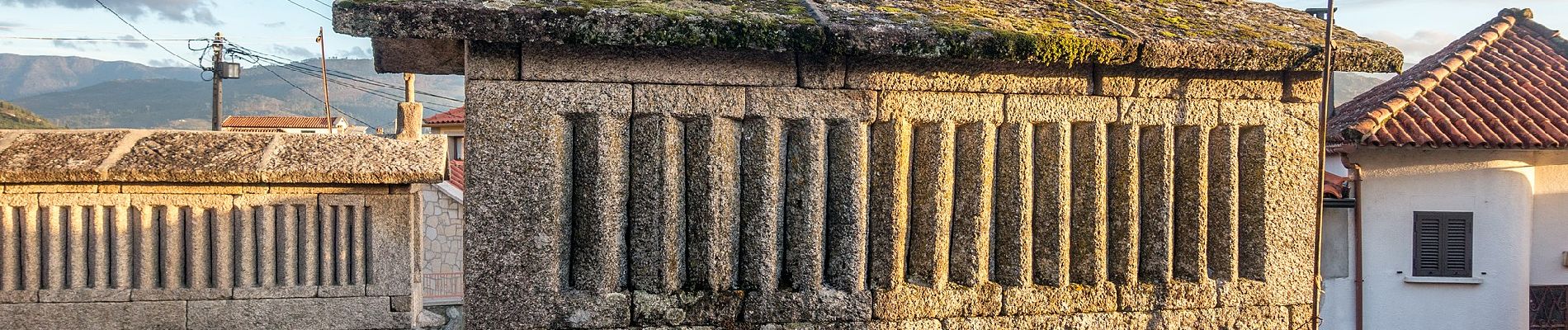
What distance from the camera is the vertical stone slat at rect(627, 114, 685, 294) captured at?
3637 mm

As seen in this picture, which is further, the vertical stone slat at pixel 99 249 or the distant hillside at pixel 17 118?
the distant hillside at pixel 17 118

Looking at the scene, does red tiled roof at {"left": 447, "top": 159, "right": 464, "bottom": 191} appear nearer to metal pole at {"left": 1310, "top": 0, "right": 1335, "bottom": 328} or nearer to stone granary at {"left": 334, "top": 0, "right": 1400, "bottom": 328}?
stone granary at {"left": 334, "top": 0, "right": 1400, "bottom": 328}

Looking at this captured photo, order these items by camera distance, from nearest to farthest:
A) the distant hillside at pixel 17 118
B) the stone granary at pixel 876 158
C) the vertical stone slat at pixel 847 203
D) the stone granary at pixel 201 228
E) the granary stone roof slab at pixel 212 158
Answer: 1. the stone granary at pixel 876 158
2. the vertical stone slat at pixel 847 203
3. the granary stone roof slab at pixel 212 158
4. the stone granary at pixel 201 228
5. the distant hillside at pixel 17 118

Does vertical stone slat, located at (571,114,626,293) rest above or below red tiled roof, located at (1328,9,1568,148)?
below

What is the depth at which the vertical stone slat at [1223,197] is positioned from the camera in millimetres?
4258

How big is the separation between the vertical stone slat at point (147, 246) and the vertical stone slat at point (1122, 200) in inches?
198

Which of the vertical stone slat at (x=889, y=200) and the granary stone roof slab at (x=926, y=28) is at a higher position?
the granary stone roof slab at (x=926, y=28)

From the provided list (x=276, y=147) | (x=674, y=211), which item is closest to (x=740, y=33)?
(x=674, y=211)

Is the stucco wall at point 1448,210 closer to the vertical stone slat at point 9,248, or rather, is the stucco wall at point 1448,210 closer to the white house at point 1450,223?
the white house at point 1450,223

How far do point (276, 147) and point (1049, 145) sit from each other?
4.14 meters

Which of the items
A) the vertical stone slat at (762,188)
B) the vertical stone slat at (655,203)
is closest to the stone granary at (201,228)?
the vertical stone slat at (655,203)

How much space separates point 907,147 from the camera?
3912 mm

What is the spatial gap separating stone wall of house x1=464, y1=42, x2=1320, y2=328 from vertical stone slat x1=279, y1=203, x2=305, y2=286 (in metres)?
2.36

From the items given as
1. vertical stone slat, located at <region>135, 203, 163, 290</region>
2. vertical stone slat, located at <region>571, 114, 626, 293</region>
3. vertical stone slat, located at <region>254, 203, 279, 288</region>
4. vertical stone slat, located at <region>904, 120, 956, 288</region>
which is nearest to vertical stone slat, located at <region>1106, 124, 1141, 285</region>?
vertical stone slat, located at <region>904, 120, 956, 288</region>
